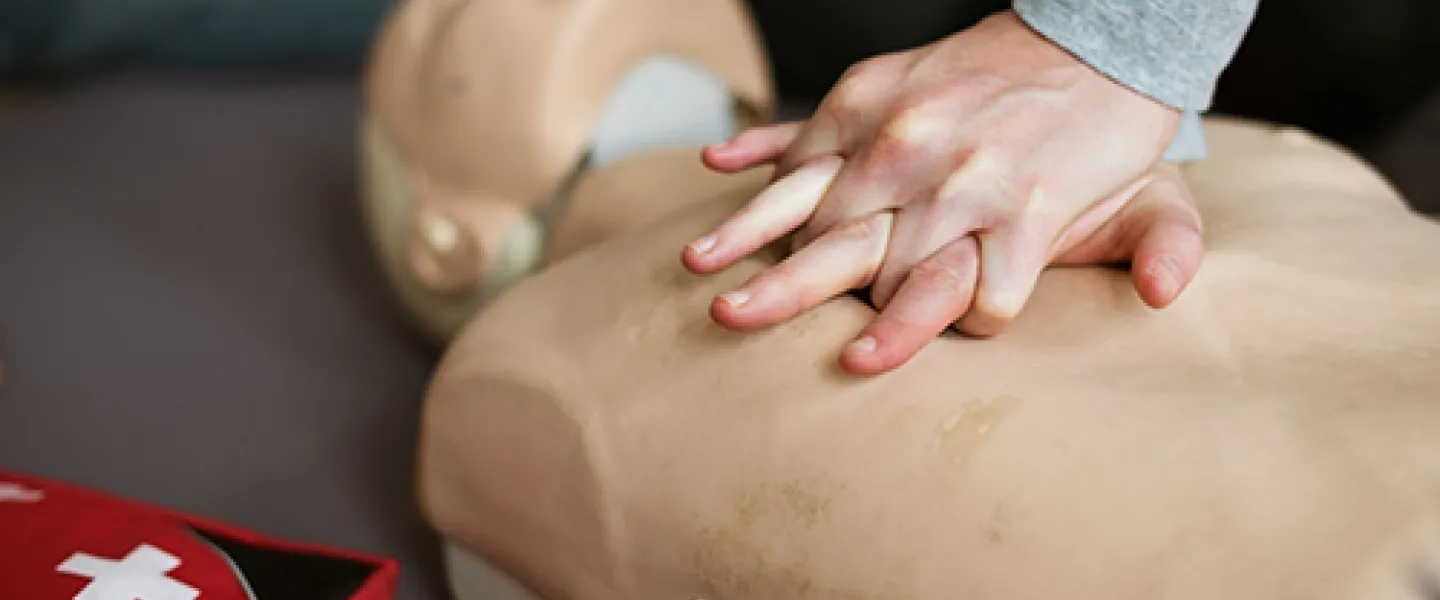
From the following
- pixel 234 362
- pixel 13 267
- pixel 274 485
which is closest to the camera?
pixel 274 485

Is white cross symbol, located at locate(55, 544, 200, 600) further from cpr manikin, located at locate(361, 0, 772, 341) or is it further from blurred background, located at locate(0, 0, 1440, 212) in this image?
blurred background, located at locate(0, 0, 1440, 212)

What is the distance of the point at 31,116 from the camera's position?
129 cm

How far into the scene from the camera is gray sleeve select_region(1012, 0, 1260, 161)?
1.80 ft

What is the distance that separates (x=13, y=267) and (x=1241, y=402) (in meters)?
0.96

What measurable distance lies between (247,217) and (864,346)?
0.82 m

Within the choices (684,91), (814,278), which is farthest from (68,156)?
(814,278)

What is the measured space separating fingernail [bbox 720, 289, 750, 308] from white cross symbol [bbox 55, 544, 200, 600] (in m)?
0.23

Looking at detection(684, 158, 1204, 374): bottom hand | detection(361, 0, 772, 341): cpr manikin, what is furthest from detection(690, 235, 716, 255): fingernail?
detection(361, 0, 772, 341): cpr manikin

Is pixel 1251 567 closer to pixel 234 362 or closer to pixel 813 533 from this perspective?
pixel 813 533

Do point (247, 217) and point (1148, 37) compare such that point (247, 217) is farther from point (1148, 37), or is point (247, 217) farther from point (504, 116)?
point (1148, 37)

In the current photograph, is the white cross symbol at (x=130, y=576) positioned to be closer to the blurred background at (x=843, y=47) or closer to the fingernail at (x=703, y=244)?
the fingernail at (x=703, y=244)

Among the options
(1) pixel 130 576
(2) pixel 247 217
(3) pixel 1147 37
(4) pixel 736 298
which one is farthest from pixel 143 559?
(2) pixel 247 217

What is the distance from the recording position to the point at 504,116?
778 millimetres

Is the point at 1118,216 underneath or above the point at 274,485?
above
